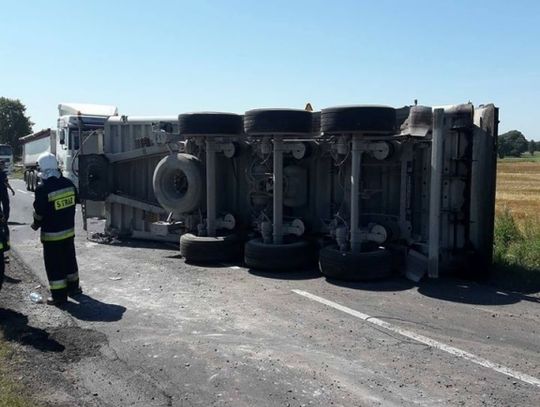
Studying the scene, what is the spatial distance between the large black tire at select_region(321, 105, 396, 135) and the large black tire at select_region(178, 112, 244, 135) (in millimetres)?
1972

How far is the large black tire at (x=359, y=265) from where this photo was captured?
7.09 m

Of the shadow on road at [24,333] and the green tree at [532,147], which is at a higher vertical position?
the green tree at [532,147]

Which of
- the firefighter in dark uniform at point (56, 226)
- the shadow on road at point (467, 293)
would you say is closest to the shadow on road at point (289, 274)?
the shadow on road at point (467, 293)

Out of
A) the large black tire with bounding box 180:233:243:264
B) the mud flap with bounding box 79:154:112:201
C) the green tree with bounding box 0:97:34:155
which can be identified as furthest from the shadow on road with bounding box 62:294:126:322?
the green tree with bounding box 0:97:34:155

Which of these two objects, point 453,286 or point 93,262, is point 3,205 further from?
point 453,286

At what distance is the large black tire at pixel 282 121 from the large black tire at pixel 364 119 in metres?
0.63

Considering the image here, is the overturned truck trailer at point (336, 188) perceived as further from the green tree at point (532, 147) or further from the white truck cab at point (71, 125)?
the green tree at point (532, 147)

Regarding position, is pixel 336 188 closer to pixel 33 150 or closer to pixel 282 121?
pixel 282 121

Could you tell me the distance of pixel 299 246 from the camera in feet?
25.9

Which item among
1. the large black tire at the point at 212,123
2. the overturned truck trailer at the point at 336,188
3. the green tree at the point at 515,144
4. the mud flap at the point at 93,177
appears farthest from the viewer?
the green tree at the point at 515,144

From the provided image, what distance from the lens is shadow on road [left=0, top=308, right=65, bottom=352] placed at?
192 inches

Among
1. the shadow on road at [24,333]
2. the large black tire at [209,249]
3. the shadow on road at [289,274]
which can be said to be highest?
the large black tire at [209,249]

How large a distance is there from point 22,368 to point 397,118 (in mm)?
5385

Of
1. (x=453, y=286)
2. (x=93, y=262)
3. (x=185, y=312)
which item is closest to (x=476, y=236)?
(x=453, y=286)
